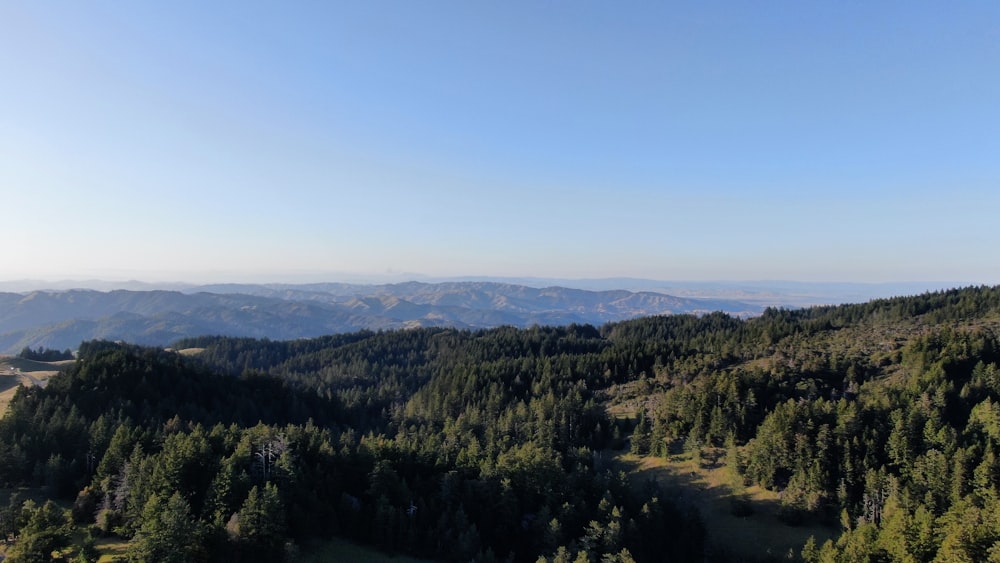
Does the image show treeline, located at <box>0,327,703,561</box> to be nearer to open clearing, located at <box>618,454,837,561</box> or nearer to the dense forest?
the dense forest

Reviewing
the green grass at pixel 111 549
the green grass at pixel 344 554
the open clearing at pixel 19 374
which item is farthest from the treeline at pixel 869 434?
the open clearing at pixel 19 374

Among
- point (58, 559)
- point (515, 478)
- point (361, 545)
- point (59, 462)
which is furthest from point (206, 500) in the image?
point (515, 478)

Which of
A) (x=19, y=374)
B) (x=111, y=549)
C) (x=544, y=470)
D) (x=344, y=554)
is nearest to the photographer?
(x=111, y=549)

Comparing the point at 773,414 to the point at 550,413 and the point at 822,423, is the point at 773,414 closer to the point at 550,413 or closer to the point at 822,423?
the point at 822,423

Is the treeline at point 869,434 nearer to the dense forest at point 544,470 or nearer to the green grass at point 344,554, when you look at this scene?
the dense forest at point 544,470

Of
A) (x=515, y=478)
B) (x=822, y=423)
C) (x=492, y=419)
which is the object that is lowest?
(x=492, y=419)

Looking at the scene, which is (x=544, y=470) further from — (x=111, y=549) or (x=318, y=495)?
(x=111, y=549)

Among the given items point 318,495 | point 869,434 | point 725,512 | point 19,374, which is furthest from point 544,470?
point 19,374
